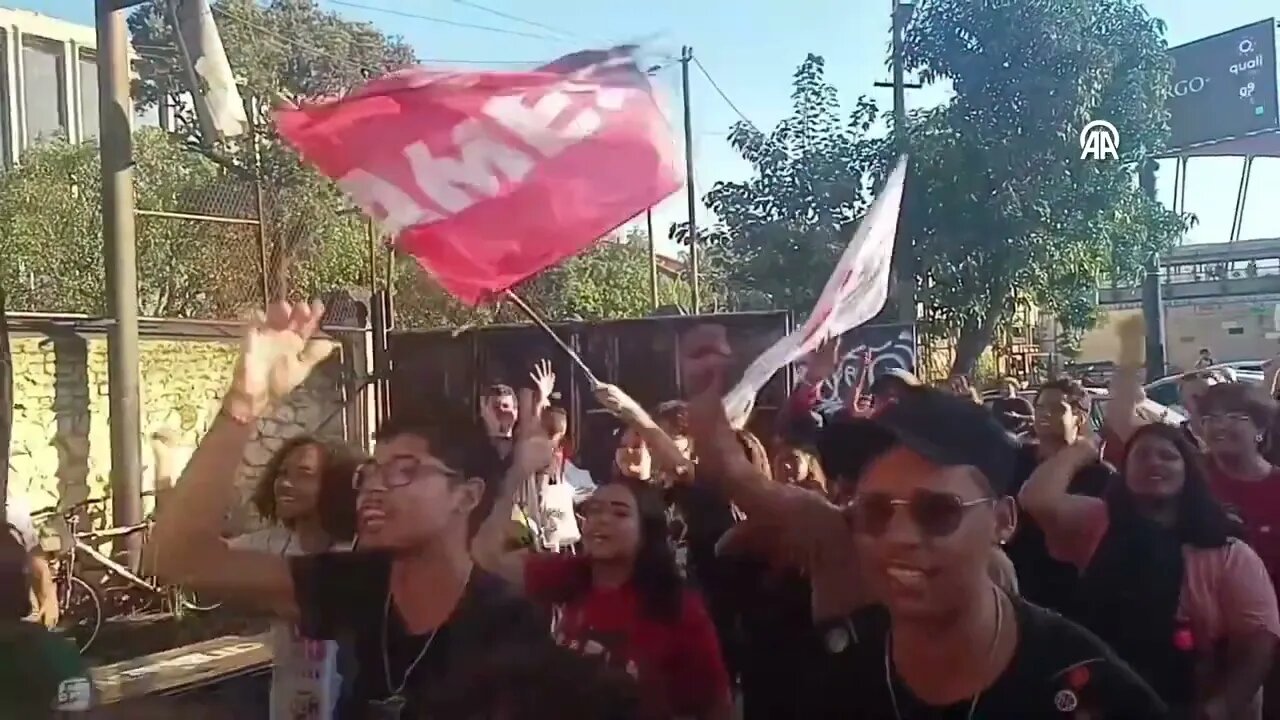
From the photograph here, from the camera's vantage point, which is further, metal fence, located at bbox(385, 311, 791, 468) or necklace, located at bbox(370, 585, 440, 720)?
metal fence, located at bbox(385, 311, 791, 468)

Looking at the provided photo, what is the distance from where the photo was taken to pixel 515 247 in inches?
114

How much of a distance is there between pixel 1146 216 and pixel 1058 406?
1.50ft

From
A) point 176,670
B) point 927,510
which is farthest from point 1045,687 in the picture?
point 176,670

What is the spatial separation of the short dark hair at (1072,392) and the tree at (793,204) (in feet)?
1.77

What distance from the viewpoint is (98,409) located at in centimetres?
368

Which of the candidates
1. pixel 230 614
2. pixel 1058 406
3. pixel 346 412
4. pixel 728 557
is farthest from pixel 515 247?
pixel 1058 406

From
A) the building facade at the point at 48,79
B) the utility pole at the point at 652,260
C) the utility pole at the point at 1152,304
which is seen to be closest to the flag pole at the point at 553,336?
the utility pole at the point at 652,260

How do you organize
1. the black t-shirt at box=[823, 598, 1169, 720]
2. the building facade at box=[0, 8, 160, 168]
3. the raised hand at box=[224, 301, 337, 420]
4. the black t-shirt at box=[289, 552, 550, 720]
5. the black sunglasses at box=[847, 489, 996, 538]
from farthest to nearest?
the building facade at box=[0, 8, 160, 168] < the raised hand at box=[224, 301, 337, 420] < the black t-shirt at box=[289, 552, 550, 720] < the black sunglasses at box=[847, 489, 996, 538] < the black t-shirt at box=[823, 598, 1169, 720]

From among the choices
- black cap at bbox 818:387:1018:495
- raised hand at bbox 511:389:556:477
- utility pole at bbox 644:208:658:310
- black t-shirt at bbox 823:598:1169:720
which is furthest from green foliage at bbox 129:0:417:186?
black t-shirt at bbox 823:598:1169:720

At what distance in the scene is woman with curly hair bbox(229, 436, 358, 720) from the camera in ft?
7.86

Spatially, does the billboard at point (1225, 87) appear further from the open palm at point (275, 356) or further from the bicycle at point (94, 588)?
the bicycle at point (94, 588)

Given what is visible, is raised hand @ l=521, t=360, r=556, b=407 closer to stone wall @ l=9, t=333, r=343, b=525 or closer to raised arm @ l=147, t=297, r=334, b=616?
stone wall @ l=9, t=333, r=343, b=525

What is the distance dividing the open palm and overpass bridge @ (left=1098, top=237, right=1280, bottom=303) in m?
1.66

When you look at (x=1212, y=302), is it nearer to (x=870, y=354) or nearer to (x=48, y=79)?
(x=870, y=354)
